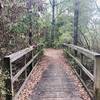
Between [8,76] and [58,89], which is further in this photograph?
[58,89]

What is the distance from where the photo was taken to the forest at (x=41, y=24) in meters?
5.29

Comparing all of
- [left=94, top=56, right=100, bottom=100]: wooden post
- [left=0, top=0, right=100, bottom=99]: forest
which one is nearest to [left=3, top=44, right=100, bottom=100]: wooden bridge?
[left=94, top=56, right=100, bottom=100]: wooden post

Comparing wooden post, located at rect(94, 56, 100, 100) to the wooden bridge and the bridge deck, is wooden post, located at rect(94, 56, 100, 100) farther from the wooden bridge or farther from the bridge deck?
the bridge deck

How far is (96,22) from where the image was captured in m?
12.0

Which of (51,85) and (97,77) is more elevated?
(97,77)

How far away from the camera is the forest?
5.29 m

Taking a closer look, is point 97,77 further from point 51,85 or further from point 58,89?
point 51,85

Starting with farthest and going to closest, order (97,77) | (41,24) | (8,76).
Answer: (41,24) → (97,77) → (8,76)

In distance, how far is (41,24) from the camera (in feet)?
47.7

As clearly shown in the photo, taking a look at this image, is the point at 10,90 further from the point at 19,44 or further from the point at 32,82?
the point at 19,44

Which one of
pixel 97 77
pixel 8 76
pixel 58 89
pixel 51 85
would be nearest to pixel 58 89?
pixel 58 89

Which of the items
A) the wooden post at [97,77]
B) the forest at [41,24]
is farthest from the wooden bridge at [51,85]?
the forest at [41,24]

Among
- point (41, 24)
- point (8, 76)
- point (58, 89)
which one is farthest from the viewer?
point (41, 24)

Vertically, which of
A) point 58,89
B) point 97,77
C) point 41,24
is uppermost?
point 41,24
